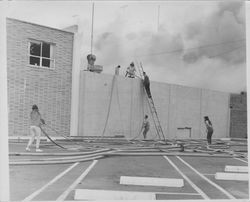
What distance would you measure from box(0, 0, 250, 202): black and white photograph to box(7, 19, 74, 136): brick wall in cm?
4

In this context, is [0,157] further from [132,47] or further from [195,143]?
[195,143]

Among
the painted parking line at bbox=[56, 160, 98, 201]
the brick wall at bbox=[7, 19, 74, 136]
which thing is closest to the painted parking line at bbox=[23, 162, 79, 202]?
the painted parking line at bbox=[56, 160, 98, 201]

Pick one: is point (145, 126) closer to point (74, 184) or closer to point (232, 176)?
point (232, 176)

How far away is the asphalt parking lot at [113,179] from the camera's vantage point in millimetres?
6371

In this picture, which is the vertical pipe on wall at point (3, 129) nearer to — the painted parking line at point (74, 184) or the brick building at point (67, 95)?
the painted parking line at point (74, 184)

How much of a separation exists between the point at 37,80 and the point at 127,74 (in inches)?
139

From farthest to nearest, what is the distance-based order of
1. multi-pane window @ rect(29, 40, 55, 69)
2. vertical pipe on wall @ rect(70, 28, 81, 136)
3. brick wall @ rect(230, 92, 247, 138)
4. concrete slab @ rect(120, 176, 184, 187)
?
vertical pipe on wall @ rect(70, 28, 81, 136)
brick wall @ rect(230, 92, 247, 138)
multi-pane window @ rect(29, 40, 55, 69)
concrete slab @ rect(120, 176, 184, 187)

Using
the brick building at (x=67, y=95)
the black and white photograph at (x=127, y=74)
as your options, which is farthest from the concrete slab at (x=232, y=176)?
the brick building at (x=67, y=95)

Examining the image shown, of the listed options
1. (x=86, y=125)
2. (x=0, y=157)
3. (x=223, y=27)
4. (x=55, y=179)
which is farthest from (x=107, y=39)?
(x=86, y=125)

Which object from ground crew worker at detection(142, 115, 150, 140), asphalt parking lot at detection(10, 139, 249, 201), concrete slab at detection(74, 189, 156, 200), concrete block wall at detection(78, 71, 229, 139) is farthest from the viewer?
ground crew worker at detection(142, 115, 150, 140)

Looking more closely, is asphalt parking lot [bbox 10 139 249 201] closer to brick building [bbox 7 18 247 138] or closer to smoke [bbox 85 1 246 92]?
brick building [bbox 7 18 247 138]

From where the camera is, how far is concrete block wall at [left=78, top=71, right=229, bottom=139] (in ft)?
45.3

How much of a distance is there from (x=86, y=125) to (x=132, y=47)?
17.6 feet

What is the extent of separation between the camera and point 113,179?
716 cm
